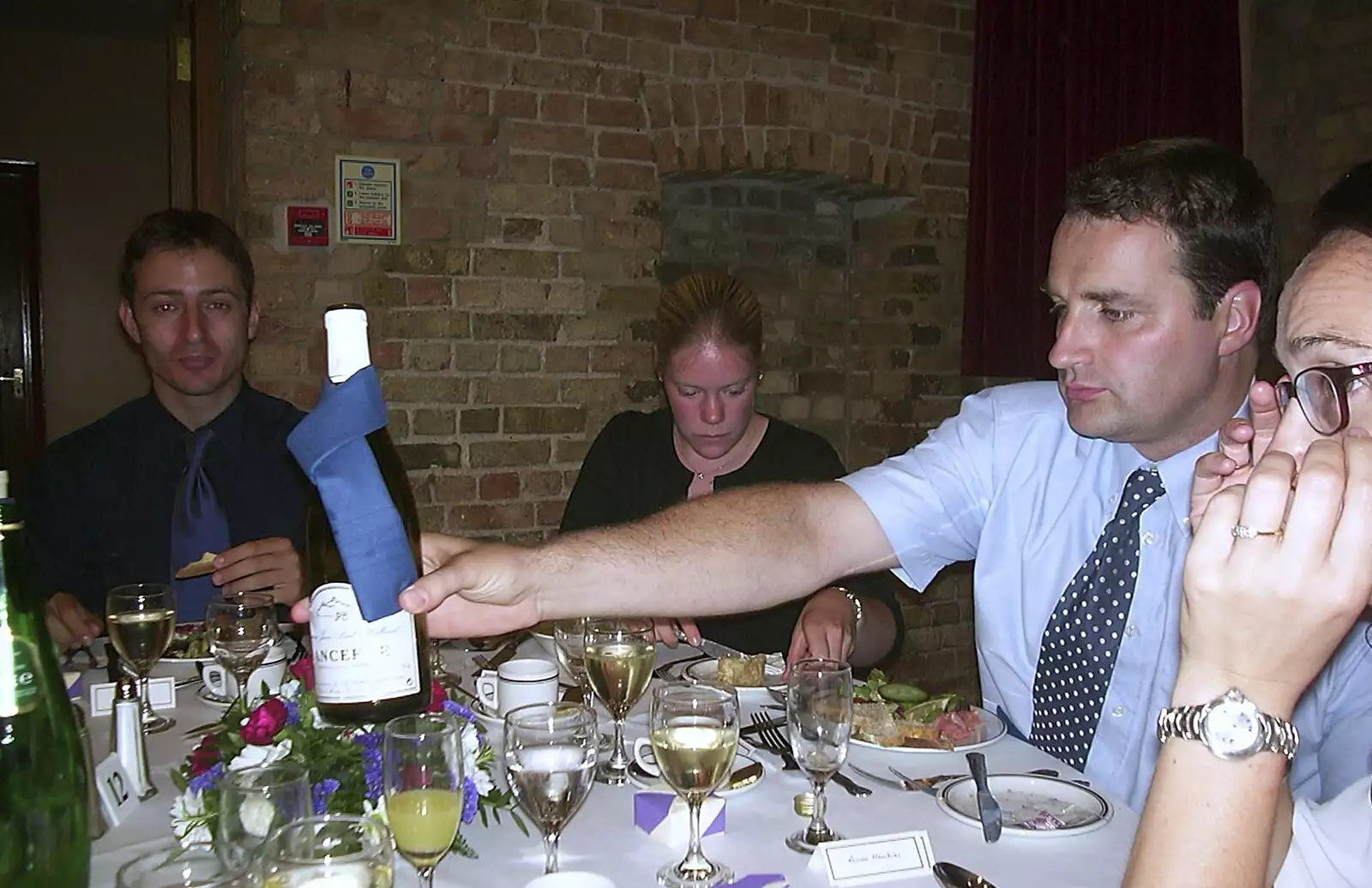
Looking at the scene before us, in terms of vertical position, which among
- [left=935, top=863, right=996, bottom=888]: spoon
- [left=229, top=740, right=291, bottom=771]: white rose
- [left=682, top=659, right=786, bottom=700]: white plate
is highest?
[left=229, top=740, right=291, bottom=771]: white rose

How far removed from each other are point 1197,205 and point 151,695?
1.77m

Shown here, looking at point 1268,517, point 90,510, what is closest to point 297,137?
point 90,510

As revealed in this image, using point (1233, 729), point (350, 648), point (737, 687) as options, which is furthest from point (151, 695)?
point (1233, 729)

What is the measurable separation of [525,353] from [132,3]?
3.74 metres

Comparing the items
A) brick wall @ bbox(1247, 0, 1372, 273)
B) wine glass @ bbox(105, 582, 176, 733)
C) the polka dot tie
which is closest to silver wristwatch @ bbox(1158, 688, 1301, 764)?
the polka dot tie

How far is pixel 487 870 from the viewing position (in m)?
1.11

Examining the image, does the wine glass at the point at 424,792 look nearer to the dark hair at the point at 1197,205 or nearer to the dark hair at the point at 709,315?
the dark hair at the point at 1197,205

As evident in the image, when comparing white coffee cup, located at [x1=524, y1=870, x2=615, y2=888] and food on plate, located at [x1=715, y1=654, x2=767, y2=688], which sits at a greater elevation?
white coffee cup, located at [x1=524, y1=870, x2=615, y2=888]

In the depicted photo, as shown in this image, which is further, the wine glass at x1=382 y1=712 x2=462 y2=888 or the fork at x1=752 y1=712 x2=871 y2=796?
the fork at x1=752 y1=712 x2=871 y2=796

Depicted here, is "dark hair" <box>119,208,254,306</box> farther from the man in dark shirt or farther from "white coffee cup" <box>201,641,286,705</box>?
"white coffee cup" <box>201,641,286,705</box>

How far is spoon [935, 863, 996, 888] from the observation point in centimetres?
105

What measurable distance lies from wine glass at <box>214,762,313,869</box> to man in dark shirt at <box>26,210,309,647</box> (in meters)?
1.65

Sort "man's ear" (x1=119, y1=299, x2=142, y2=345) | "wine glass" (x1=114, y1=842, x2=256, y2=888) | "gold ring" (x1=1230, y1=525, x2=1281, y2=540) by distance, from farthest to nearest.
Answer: "man's ear" (x1=119, y1=299, x2=142, y2=345), "wine glass" (x1=114, y1=842, x2=256, y2=888), "gold ring" (x1=1230, y1=525, x2=1281, y2=540)

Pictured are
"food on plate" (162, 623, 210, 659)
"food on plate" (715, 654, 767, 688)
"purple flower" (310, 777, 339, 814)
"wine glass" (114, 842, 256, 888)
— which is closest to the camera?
"wine glass" (114, 842, 256, 888)
